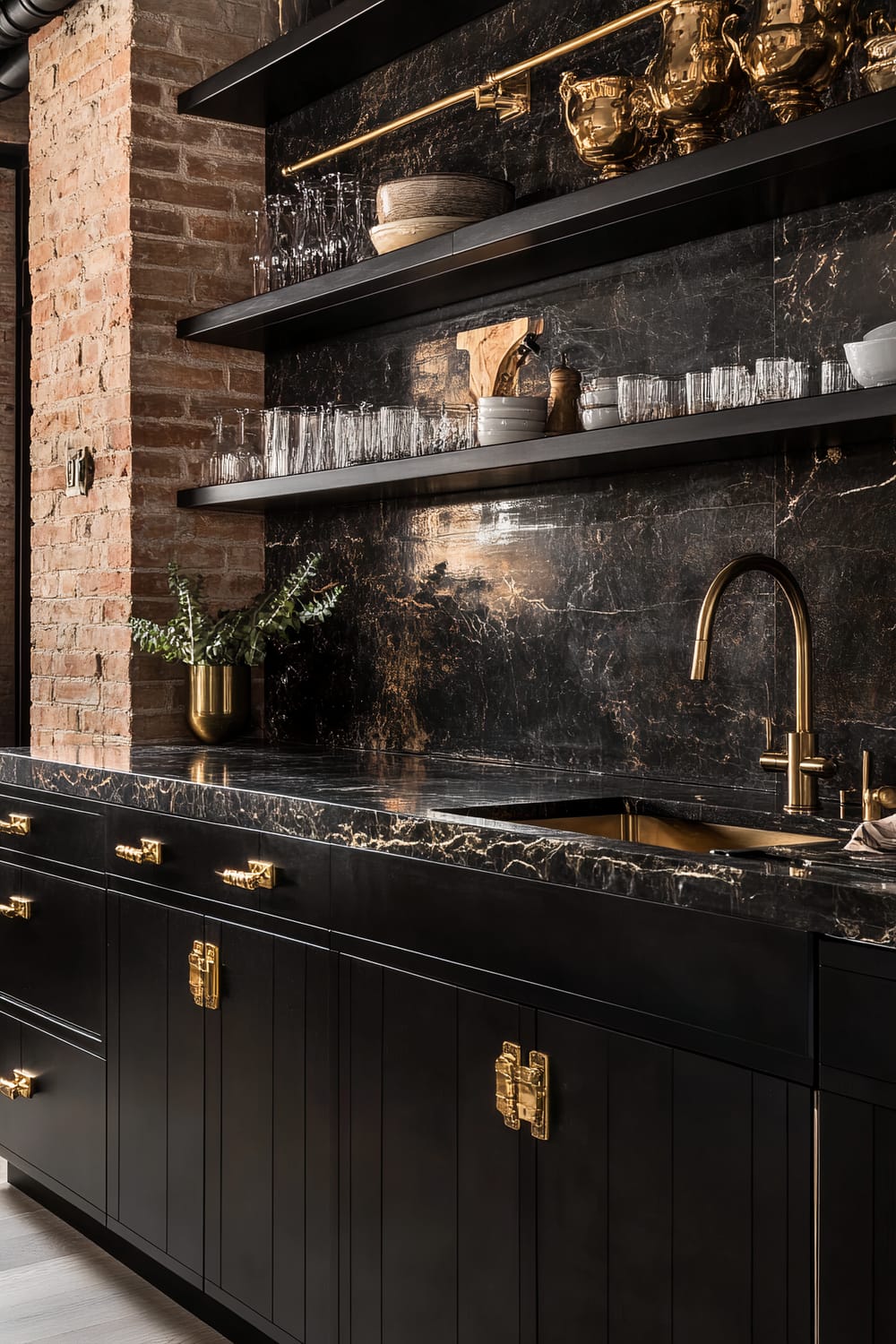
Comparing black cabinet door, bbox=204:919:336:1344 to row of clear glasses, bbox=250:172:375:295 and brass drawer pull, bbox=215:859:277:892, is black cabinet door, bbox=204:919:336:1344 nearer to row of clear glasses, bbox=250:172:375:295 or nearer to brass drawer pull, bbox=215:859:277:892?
brass drawer pull, bbox=215:859:277:892

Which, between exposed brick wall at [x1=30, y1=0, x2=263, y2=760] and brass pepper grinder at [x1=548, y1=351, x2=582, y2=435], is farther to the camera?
exposed brick wall at [x1=30, y1=0, x2=263, y2=760]

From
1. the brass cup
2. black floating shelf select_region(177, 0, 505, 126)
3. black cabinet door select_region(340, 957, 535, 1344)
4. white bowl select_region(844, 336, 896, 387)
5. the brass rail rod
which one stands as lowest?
black cabinet door select_region(340, 957, 535, 1344)

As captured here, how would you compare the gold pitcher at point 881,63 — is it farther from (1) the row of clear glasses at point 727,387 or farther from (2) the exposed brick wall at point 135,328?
(2) the exposed brick wall at point 135,328

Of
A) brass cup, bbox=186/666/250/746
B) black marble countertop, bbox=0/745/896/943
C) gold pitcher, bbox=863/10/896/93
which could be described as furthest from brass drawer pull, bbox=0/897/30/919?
gold pitcher, bbox=863/10/896/93

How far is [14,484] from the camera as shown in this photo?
554 centimetres

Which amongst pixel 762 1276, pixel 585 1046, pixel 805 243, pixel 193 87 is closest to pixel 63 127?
pixel 193 87

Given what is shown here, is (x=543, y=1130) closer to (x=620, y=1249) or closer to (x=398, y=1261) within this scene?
(x=620, y=1249)

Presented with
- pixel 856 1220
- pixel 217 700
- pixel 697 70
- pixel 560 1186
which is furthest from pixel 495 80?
pixel 856 1220

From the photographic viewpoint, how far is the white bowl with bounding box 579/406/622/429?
7.92 feet

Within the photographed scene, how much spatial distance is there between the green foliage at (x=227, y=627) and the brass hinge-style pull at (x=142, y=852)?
2.50 feet

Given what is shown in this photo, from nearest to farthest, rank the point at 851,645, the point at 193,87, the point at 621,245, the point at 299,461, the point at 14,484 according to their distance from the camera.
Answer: the point at 851,645 < the point at 621,245 < the point at 299,461 < the point at 193,87 < the point at 14,484

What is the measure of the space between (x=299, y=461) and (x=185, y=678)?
2.63 feet

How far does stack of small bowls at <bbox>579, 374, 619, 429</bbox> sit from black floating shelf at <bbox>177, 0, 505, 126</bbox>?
1.03 metres

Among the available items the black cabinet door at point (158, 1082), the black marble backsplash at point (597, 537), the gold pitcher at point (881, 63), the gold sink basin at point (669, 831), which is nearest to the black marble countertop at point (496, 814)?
the gold sink basin at point (669, 831)
